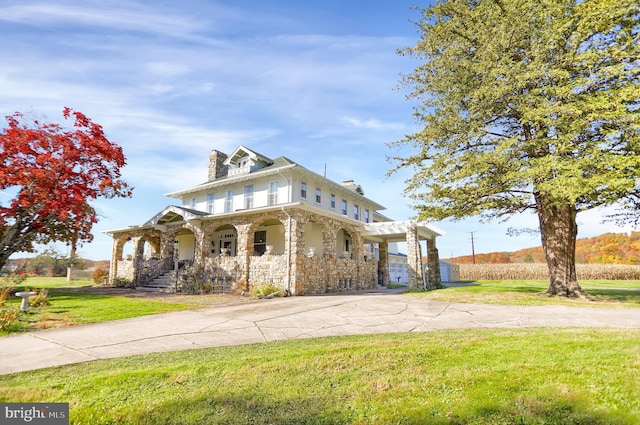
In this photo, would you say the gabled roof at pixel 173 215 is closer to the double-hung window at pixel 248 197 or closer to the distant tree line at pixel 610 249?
the double-hung window at pixel 248 197

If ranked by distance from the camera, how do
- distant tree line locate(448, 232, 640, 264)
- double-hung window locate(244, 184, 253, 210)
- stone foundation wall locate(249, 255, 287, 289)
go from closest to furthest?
stone foundation wall locate(249, 255, 287, 289) < double-hung window locate(244, 184, 253, 210) < distant tree line locate(448, 232, 640, 264)

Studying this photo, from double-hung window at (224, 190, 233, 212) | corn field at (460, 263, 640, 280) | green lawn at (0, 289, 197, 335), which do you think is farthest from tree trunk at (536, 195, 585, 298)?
corn field at (460, 263, 640, 280)

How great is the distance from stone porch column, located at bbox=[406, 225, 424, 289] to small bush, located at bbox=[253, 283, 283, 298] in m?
8.29

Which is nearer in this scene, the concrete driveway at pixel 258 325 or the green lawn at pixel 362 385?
the green lawn at pixel 362 385

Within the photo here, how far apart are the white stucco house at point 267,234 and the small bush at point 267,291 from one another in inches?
24.0

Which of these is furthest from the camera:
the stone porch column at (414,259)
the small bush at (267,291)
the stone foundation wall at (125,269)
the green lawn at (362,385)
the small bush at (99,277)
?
the small bush at (99,277)

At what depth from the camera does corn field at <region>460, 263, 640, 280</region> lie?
105ft

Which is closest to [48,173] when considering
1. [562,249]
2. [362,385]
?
[362,385]

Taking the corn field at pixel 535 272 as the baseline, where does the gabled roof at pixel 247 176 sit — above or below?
above

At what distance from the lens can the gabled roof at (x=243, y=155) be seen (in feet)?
74.4

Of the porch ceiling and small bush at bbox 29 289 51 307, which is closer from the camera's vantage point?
small bush at bbox 29 289 51 307

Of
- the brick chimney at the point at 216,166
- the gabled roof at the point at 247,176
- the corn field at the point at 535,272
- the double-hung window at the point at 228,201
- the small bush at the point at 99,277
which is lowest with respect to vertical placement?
the corn field at the point at 535,272

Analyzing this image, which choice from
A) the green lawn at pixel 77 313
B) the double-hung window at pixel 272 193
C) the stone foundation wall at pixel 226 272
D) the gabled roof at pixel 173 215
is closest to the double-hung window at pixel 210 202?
the gabled roof at pixel 173 215

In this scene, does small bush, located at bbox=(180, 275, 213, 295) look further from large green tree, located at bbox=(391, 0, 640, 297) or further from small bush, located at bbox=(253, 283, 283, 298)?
large green tree, located at bbox=(391, 0, 640, 297)
